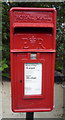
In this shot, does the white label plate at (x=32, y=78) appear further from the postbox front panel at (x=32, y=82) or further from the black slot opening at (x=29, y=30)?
the black slot opening at (x=29, y=30)

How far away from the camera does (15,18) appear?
2008 mm

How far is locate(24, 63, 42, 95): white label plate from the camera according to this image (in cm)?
209

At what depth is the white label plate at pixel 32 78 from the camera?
2.09 metres

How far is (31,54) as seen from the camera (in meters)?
2.07

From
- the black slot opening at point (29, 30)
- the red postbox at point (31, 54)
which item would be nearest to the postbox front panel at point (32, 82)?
the red postbox at point (31, 54)

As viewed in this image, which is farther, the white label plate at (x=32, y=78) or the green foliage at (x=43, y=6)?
the green foliage at (x=43, y=6)

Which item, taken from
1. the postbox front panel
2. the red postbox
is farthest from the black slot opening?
the postbox front panel

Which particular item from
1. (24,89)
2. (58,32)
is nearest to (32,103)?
(24,89)

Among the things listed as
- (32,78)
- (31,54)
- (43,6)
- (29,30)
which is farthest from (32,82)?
(43,6)

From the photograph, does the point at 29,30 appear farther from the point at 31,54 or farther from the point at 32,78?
the point at 32,78

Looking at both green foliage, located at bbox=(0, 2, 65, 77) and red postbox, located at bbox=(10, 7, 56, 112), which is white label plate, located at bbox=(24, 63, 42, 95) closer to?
red postbox, located at bbox=(10, 7, 56, 112)

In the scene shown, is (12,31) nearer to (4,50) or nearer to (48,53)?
(48,53)

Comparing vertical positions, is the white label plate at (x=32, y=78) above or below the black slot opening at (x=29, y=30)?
below

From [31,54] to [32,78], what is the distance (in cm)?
30
